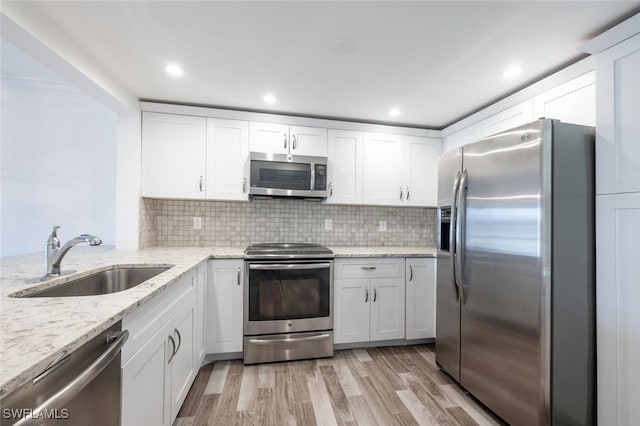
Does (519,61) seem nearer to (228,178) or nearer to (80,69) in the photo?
(228,178)

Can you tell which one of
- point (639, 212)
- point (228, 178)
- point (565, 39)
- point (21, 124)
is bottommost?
point (639, 212)

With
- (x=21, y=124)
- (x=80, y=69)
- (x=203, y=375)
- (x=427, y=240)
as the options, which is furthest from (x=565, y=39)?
(x=21, y=124)

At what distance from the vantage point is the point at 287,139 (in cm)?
268

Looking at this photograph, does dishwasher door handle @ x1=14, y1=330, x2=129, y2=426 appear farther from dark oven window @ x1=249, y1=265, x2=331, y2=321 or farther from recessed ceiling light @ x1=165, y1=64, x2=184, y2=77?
recessed ceiling light @ x1=165, y1=64, x2=184, y2=77

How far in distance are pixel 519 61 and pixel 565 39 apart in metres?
0.24

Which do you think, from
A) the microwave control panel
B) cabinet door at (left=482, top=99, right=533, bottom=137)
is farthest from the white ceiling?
the microwave control panel

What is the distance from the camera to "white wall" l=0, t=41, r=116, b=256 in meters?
2.29

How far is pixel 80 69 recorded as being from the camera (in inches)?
65.3

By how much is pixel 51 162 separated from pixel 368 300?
3150 millimetres

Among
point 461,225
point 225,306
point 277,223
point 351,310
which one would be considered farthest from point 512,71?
point 225,306

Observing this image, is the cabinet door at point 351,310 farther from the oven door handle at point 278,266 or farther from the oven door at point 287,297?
the oven door handle at point 278,266

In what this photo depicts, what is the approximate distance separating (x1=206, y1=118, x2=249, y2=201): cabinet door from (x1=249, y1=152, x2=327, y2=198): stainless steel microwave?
0.13 meters

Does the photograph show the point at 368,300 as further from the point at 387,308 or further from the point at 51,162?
the point at 51,162

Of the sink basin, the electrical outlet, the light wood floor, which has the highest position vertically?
the electrical outlet
